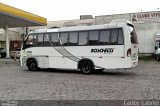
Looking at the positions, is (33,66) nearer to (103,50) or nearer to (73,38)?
(73,38)

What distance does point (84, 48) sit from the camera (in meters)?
15.1

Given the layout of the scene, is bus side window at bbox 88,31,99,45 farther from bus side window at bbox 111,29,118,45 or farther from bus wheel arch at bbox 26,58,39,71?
bus wheel arch at bbox 26,58,39,71

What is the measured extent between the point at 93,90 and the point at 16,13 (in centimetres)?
1944

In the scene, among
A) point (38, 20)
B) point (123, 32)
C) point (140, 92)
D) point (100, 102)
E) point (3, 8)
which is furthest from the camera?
point (38, 20)

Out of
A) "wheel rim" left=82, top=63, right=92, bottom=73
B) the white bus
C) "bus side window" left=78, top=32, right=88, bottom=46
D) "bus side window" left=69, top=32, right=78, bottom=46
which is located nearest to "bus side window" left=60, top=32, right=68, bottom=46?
the white bus

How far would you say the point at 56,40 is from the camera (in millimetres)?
16172

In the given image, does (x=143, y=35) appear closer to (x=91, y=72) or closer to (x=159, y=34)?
(x=159, y=34)

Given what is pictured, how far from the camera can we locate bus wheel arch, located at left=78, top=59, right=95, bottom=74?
48.8 feet

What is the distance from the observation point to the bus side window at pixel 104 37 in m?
14.3

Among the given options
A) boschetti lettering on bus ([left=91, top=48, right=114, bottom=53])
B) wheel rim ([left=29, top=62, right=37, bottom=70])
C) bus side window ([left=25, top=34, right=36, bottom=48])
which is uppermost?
bus side window ([left=25, top=34, right=36, bottom=48])

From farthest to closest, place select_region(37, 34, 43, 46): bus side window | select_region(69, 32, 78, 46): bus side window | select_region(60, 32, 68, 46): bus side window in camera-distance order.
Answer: select_region(37, 34, 43, 46): bus side window < select_region(60, 32, 68, 46): bus side window < select_region(69, 32, 78, 46): bus side window

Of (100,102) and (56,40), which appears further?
(56,40)

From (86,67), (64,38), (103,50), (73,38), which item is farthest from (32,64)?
(103,50)

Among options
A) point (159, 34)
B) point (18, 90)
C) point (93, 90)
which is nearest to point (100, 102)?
point (93, 90)
